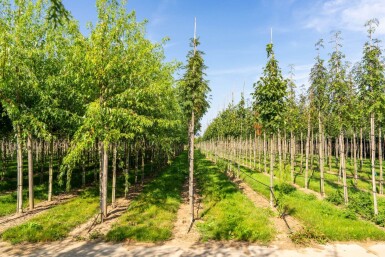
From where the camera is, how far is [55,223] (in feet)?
48.0

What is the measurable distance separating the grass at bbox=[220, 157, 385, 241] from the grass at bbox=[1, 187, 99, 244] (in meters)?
11.2

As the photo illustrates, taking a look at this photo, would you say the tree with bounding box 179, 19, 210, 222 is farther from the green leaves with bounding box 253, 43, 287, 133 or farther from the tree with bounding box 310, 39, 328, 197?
the tree with bounding box 310, 39, 328, 197

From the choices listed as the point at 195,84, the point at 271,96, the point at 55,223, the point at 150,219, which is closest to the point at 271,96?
the point at 271,96

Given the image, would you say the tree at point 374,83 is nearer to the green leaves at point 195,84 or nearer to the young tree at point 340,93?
the young tree at point 340,93

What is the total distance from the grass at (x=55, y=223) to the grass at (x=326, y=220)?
11.2 meters

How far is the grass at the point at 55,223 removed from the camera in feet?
41.9

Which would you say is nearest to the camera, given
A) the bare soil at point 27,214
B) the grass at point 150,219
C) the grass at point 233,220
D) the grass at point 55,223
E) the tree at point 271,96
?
the grass at point 55,223

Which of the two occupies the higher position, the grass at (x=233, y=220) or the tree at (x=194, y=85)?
the tree at (x=194, y=85)

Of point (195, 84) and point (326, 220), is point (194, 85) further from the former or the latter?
point (326, 220)

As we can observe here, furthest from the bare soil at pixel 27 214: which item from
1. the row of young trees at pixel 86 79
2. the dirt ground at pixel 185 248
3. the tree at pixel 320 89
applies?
the tree at pixel 320 89

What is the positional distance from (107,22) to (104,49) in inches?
65.4

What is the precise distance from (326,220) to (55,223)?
13.2 m

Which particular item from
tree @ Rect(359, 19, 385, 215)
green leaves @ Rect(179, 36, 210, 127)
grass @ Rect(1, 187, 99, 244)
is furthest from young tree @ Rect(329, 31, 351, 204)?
grass @ Rect(1, 187, 99, 244)

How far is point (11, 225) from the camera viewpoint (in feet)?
48.8
